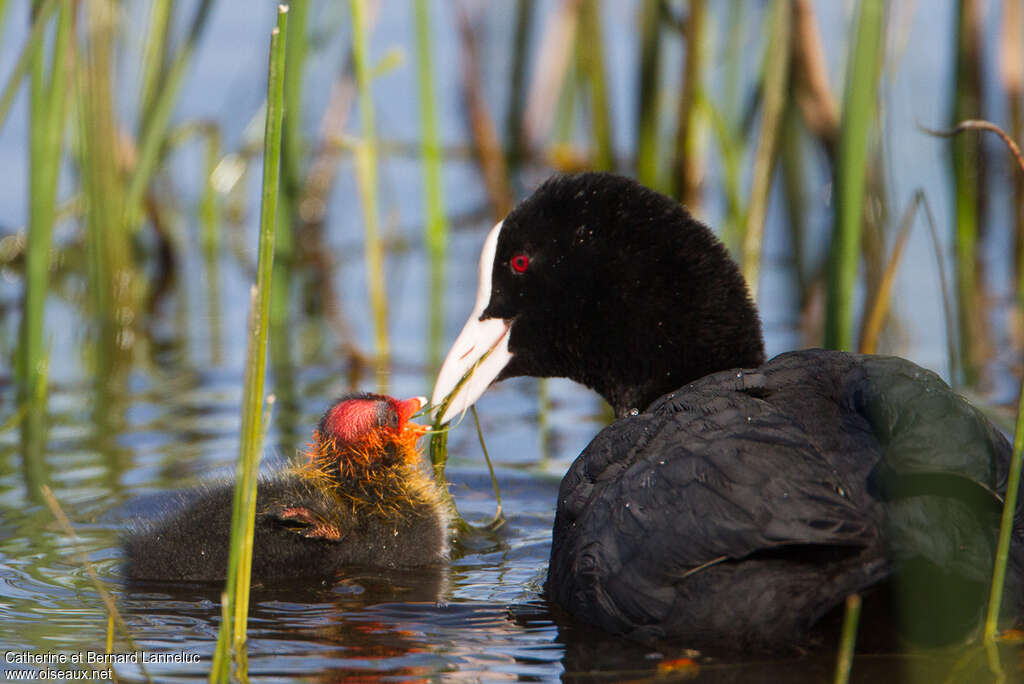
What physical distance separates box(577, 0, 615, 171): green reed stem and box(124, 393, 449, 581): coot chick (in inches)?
122

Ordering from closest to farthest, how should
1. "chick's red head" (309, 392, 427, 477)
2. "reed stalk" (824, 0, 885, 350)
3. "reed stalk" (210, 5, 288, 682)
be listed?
1. "reed stalk" (210, 5, 288, 682)
2. "reed stalk" (824, 0, 885, 350)
3. "chick's red head" (309, 392, 427, 477)

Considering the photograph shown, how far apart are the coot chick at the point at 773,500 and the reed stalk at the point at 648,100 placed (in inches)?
122

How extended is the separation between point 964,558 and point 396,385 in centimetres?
289

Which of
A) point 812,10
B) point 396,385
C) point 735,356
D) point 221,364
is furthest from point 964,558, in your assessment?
point 812,10

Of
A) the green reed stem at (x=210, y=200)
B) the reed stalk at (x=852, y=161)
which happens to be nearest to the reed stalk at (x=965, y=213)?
the reed stalk at (x=852, y=161)

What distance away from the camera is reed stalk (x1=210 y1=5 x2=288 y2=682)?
2.18 meters

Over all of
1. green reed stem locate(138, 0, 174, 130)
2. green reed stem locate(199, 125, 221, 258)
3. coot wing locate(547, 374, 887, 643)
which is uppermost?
green reed stem locate(138, 0, 174, 130)

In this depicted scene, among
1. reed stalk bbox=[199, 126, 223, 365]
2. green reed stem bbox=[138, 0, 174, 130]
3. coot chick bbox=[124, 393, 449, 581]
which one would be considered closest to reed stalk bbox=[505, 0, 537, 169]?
reed stalk bbox=[199, 126, 223, 365]

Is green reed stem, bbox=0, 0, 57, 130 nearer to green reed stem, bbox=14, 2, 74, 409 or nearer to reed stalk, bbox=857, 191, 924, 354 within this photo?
green reed stem, bbox=14, 2, 74, 409

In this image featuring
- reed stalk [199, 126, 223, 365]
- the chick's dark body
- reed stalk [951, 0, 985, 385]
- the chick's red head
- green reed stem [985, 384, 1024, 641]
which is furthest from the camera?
reed stalk [199, 126, 223, 365]

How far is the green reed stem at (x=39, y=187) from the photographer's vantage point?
3.90 m

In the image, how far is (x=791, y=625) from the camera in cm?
242

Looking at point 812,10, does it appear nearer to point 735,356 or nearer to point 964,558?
point 735,356

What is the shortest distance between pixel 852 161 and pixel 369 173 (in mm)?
1835
